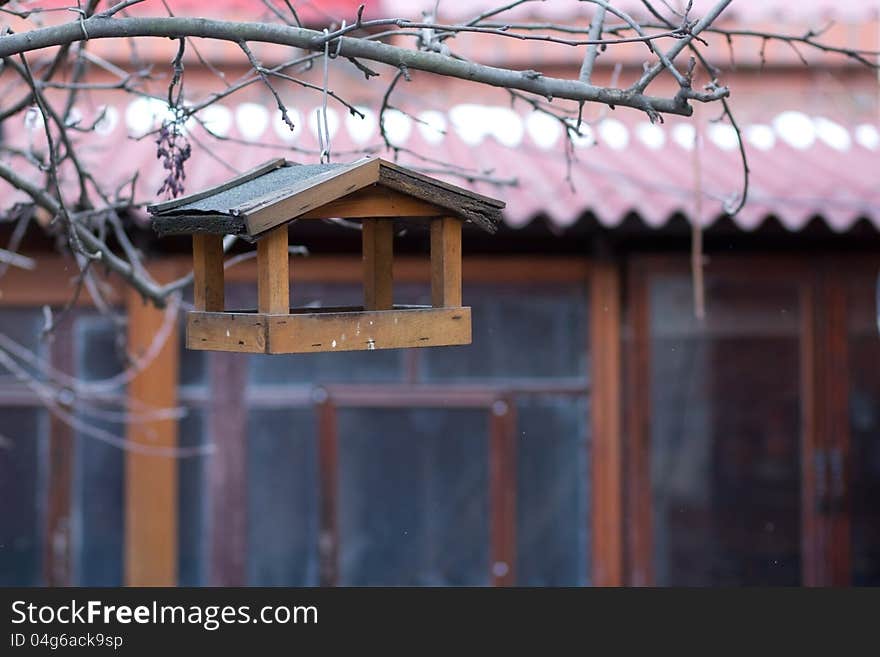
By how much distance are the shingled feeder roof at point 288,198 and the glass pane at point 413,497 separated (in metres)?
3.31

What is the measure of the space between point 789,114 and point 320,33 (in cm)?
511

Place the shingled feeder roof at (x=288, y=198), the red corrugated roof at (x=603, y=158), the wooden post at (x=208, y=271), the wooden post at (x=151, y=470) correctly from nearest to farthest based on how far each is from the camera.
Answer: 1. the shingled feeder roof at (x=288, y=198)
2. the wooden post at (x=208, y=271)
3. the red corrugated roof at (x=603, y=158)
4. the wooden post at (x=151, y=470)

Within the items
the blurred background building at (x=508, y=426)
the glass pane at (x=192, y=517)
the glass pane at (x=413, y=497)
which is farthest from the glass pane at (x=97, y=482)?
the glass pane at (x=413, y=497)

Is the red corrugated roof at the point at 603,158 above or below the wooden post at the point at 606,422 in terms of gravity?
above

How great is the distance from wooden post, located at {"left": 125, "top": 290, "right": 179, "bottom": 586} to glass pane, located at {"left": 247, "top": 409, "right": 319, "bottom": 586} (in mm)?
385

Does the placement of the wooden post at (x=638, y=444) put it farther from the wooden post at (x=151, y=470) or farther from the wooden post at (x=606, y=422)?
the wooden post at (x=151, y=470)

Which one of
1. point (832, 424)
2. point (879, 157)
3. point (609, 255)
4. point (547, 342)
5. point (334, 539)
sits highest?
point (879, 157)

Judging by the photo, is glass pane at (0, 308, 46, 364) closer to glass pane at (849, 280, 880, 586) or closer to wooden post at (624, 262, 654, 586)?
wooden post at (624, 262, 654, 586)

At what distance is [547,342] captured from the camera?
594 cm

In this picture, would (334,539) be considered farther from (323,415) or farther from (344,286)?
(344,286)

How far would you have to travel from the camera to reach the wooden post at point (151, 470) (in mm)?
5750

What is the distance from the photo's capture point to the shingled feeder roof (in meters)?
2.30

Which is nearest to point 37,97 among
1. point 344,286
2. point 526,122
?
point 344,286

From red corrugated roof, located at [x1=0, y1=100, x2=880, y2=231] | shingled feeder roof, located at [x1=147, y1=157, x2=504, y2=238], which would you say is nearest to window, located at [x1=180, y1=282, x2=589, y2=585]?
red corrugated roof, located at [x1=0, y1=100, x2=880, y2=231]
